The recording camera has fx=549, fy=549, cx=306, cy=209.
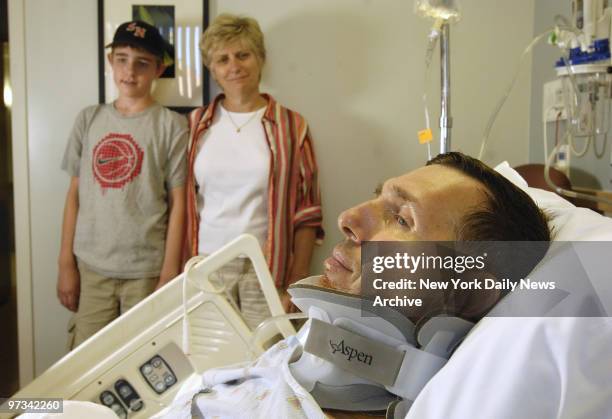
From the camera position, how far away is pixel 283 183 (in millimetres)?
1989

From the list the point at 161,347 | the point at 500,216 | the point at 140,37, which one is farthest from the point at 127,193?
the point at 500,216

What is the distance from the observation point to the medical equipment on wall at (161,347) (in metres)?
1.24

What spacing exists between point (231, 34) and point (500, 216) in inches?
55.3

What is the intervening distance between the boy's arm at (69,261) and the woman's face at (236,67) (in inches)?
26.7

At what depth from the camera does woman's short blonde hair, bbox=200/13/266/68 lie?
6.34 feet

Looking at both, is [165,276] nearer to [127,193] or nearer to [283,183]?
[127,193]

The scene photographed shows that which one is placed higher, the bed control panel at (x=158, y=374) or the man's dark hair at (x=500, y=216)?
the man's dark hair at (x=500, y=216)

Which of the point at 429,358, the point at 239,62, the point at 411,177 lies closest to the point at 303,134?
the point at 239,62

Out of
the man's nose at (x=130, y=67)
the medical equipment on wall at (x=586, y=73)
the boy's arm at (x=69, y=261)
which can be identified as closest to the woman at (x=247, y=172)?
the man's nose at (x=130, y=67)

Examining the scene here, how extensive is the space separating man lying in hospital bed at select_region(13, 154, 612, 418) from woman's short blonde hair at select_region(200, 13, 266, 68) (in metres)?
1.22

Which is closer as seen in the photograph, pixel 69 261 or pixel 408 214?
pixel 408 214

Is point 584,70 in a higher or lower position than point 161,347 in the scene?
higher

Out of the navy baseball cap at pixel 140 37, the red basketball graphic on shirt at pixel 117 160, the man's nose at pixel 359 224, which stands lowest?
the man's nose at pixel 359 224

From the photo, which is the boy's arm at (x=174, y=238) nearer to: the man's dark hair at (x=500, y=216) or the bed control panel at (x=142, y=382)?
the bed control panel at (x=142, y=382)
